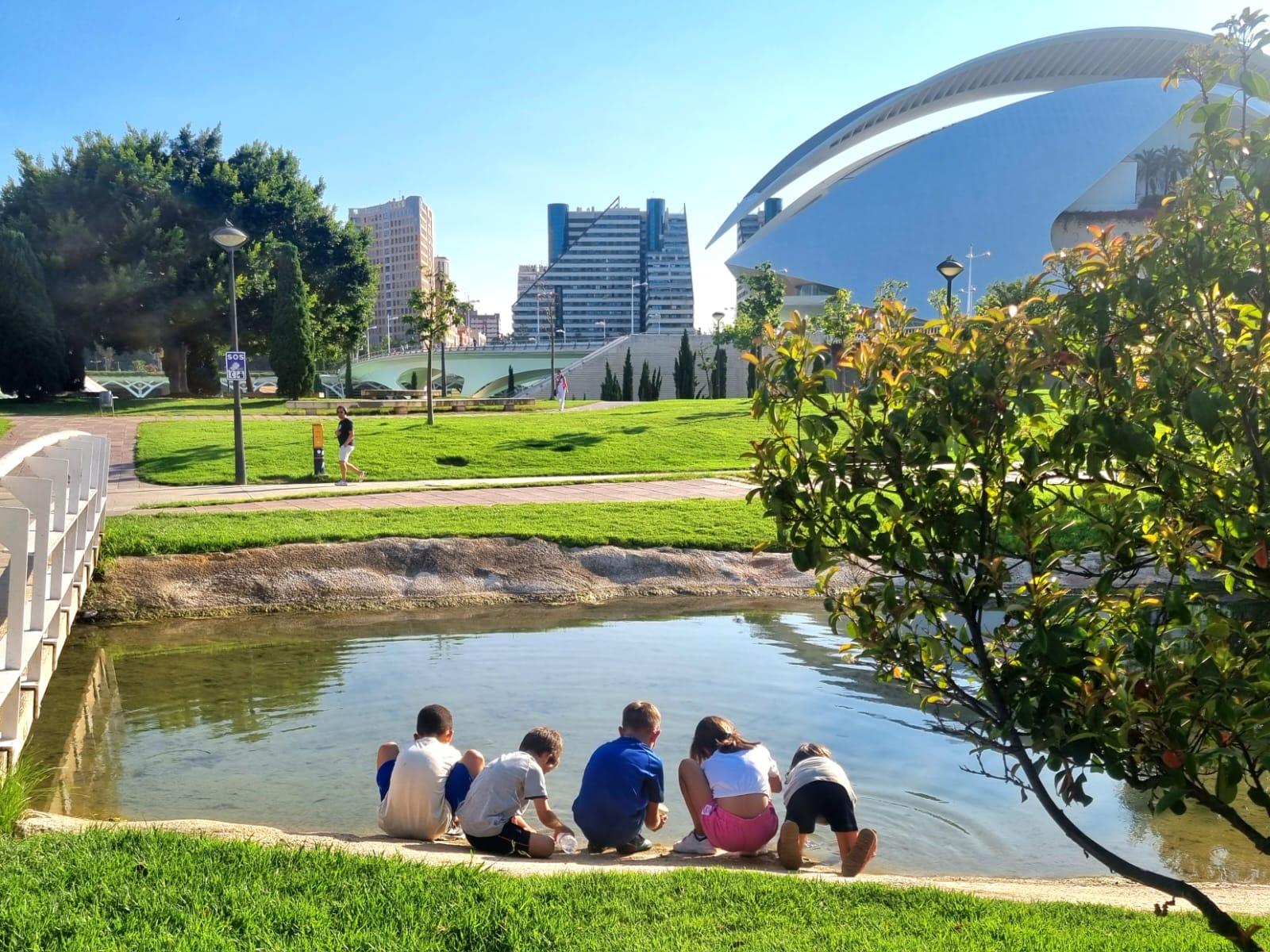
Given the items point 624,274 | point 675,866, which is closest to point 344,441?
point 675,866

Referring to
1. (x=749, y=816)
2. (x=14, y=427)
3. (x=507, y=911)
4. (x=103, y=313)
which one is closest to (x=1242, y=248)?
(x=507, y=911)

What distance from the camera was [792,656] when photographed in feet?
34.2

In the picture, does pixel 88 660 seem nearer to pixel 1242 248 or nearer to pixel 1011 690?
pixel 1011 690

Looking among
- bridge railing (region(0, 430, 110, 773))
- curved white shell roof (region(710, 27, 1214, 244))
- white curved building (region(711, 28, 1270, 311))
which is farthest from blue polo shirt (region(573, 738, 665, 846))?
curved white shell roof (region(710, 27, 1214, 244))

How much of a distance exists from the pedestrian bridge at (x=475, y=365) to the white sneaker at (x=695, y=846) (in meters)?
68.0

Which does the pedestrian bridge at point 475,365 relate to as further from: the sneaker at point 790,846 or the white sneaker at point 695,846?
the sneaker at point 790,846

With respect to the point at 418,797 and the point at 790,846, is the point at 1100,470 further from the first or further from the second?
the point at 418,797

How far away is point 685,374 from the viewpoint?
201ft

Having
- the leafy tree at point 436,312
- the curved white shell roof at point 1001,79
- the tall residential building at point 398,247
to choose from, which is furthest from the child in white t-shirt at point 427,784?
the tall residential building at point 398,247

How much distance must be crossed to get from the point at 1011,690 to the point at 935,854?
3.48m

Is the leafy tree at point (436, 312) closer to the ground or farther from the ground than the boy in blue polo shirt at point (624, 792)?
farther from the ground

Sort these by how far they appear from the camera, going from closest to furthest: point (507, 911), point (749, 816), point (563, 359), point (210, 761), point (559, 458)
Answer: point (507, 911) < point (749, 816) < point (210, 761) < point (559, 458) < point (563, 359)

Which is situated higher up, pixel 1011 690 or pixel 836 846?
pixel 1011 690

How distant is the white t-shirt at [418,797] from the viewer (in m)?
5.70
